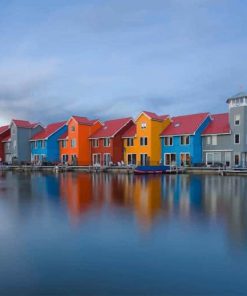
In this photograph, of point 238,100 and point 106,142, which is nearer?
point 238,100

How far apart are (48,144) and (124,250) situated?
5571 centimetres

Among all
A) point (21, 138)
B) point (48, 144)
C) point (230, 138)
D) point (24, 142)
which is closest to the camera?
point (230, 138)

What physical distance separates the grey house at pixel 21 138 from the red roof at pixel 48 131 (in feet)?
5.58

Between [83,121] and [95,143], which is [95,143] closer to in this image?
[95,143]

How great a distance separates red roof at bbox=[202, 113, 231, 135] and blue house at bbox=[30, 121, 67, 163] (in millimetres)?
30614

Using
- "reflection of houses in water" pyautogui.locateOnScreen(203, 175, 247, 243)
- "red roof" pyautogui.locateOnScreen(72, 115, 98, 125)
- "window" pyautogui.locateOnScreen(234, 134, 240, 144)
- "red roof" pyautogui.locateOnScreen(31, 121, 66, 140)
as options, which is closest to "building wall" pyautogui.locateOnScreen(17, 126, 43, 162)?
"red roof" pyautogui.locateOnScreen(31, 121, 66, 140)

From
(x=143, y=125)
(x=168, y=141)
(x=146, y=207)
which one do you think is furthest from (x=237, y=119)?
(x=146, y=207)

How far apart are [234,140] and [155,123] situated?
1265 centimetres

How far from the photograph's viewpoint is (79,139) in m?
57.9

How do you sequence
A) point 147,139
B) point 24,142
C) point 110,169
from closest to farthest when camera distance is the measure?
point 147,139, point 110,169, point 24,142

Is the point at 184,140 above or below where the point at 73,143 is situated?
below

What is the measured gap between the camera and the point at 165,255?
9000 millimetres

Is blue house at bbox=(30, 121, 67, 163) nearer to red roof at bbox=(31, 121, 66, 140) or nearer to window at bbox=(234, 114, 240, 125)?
red roof at bbox=(31, 121, 66, 140)

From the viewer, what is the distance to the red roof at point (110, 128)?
5484 cm
